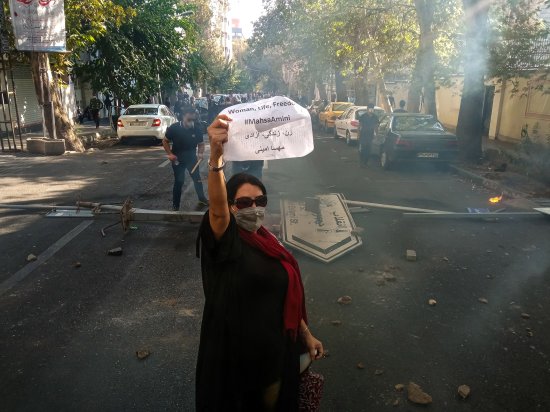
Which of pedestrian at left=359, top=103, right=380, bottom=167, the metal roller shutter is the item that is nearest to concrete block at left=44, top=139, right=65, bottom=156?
the metal roller shutter

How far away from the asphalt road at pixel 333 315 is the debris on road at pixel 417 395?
5 centimetres

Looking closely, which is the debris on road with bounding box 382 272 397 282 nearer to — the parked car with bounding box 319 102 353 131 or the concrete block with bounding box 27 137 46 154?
the concrete block with bounding box 27 137 46 154

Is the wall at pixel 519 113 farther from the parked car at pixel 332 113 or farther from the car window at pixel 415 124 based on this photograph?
the parked car at pixel 332 113

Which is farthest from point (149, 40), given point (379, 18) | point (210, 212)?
point (210, 212)

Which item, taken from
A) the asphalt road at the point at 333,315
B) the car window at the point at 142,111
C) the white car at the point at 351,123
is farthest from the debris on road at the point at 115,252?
the white car at the point at 351,123

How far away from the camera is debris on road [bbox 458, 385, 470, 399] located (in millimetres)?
3496

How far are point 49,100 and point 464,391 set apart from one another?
16.9 metres

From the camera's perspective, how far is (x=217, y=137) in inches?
83.7

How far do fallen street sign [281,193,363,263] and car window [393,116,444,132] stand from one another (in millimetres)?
5938

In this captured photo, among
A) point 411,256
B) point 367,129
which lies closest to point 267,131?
point 411,256

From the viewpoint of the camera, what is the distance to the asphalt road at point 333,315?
11.7 ft

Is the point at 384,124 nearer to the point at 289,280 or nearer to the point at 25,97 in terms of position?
the point at 289,280

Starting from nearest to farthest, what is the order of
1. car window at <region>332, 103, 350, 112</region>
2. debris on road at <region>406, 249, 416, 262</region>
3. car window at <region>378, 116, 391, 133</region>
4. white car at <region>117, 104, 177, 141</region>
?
debris on road at <region>406, 249, 416, 262</region> → car window at <region>378, 116, 391, 133</region> → white car at <region>117, 104, 177, 141</region> → car window at <region>332, 103, 350, 112</region>

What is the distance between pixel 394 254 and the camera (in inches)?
261
